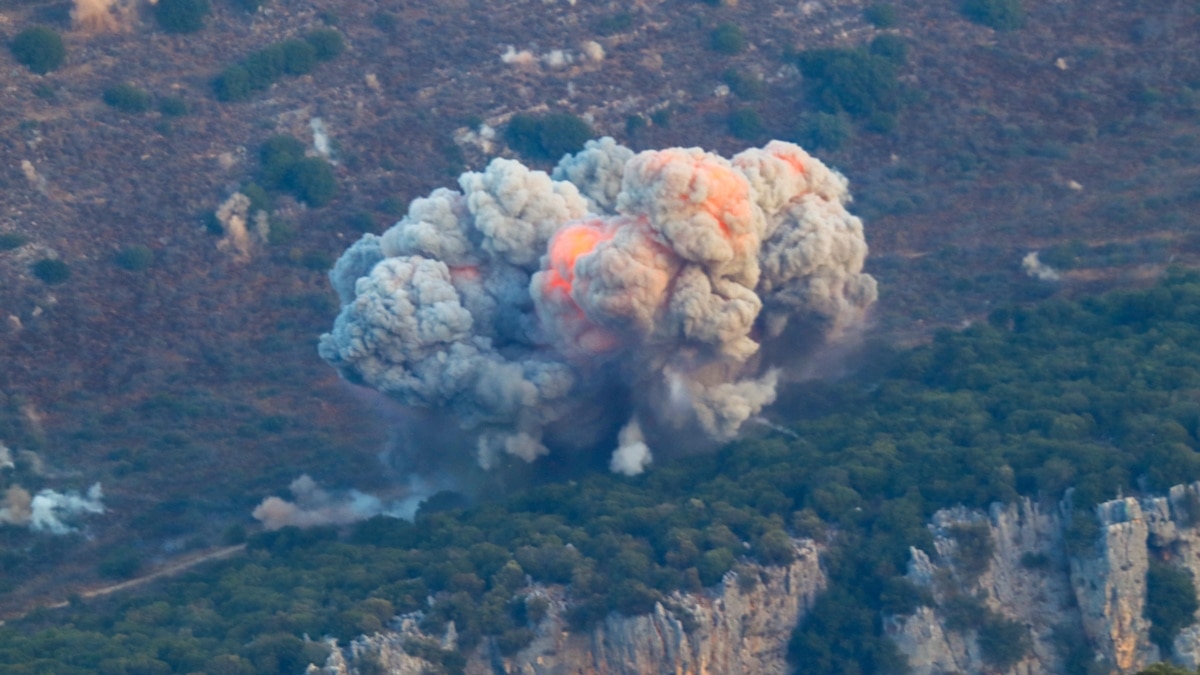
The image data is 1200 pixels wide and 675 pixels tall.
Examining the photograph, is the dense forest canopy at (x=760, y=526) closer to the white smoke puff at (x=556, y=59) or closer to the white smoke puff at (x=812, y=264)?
the white smoke puff at (x=812, y=264)

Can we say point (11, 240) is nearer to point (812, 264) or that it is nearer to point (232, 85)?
point (232, 85)

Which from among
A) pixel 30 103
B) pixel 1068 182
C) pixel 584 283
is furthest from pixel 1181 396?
pixel 30 103

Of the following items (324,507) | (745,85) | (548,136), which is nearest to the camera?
(324,507)

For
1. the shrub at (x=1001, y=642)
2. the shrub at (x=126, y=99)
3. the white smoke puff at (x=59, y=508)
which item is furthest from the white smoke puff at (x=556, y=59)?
the shrub at (x=1001, y=642)

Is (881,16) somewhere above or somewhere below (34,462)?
above

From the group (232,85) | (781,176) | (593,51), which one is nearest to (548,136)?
(593,51)

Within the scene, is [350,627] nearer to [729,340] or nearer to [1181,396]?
[729,340]

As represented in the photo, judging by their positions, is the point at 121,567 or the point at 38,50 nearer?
the point at 121,567
